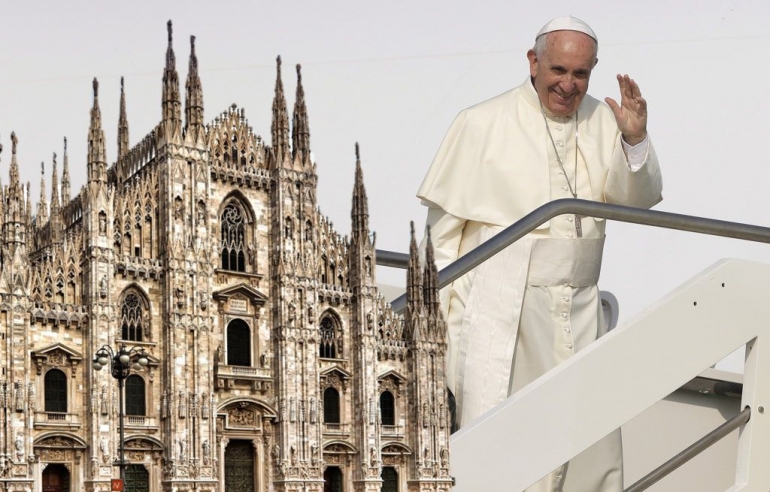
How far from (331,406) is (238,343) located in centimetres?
315

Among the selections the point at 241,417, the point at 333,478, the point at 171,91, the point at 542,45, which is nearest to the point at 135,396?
the point at 241,417

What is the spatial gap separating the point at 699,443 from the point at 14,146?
90.9ft

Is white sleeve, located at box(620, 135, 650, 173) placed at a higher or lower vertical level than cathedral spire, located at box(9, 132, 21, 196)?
lower

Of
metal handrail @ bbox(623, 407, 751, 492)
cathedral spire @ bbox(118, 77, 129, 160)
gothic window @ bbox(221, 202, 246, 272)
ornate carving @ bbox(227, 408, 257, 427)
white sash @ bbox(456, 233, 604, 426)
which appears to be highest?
cathedral spire @ bbox(118, 77, 129, 160)

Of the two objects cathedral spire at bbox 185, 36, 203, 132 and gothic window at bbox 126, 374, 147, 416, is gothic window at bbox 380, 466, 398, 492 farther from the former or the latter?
cathedral spire at bbox 185, 36, 203, 132

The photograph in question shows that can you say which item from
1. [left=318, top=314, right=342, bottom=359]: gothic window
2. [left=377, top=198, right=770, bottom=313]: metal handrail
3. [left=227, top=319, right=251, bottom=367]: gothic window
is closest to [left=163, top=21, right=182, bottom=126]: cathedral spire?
[left=227, top=319, right=251, bottom=367]: gothic window

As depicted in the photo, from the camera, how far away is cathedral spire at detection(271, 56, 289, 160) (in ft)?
105

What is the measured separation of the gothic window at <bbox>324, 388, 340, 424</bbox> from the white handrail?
28.8 meters

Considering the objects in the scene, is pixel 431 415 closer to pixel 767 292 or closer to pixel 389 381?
pixel 389 381

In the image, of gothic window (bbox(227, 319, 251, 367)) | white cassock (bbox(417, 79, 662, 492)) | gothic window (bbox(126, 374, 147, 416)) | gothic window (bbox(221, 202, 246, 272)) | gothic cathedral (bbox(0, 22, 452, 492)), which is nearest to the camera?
white cassock (bbox(417, 79, 662, 492))

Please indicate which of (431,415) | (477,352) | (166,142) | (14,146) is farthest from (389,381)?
(477,352)

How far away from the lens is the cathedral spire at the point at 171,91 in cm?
2986

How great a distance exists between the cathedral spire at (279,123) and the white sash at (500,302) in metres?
28.7

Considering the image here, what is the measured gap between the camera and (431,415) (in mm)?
31625
